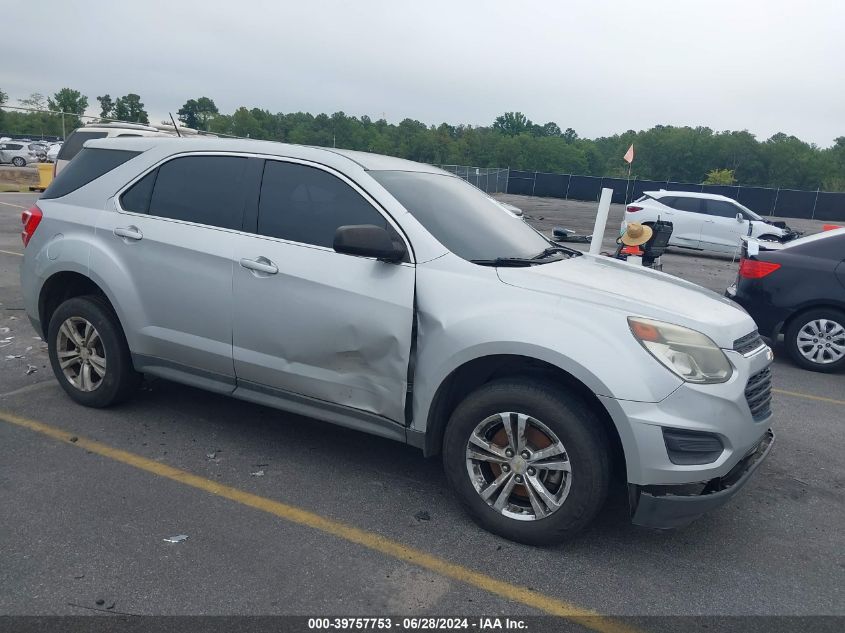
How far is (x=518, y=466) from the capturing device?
3406 millimetres

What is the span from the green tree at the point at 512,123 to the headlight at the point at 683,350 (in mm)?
150391

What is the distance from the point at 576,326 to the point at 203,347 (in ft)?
7.52

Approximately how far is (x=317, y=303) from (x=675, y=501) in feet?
6.70

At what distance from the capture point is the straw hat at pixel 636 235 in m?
8.16

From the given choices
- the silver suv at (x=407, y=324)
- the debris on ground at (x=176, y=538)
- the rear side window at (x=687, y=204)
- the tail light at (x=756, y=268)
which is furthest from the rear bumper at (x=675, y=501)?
the rear side window at (x=687, y=204)

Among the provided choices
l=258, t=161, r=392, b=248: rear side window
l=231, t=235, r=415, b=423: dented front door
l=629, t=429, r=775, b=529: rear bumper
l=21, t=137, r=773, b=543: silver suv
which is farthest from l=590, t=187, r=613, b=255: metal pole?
l=629, t=429, r=775, b=529: rear bumper

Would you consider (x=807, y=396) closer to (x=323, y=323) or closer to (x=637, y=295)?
(x=637, y=295)

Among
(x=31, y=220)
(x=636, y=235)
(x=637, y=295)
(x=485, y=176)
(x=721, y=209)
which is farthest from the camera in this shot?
(x=485, y=176)

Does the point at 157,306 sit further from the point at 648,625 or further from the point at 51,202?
the point at 648,625

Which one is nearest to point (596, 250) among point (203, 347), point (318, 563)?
point (203, 347)

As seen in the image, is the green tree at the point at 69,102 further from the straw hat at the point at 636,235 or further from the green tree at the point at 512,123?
the straw hat at the point at 636,235

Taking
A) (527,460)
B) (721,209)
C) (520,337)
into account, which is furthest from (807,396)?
(721,209)

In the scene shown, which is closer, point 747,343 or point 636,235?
point 747,343

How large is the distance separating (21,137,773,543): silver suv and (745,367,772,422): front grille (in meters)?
0.02
